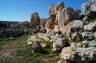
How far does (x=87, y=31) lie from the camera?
2372 cm

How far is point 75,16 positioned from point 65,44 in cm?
1148

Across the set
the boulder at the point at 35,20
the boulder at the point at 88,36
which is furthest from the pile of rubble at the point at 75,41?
the boulder at the point at 35,20

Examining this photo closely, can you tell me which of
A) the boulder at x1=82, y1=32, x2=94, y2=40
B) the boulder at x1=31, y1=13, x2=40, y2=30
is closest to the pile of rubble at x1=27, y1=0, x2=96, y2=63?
the boulder at x1=82, y1=32, x2=94, y2=40

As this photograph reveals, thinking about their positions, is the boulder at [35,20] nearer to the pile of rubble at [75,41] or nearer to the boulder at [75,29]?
the pile of rubble at [75,41]

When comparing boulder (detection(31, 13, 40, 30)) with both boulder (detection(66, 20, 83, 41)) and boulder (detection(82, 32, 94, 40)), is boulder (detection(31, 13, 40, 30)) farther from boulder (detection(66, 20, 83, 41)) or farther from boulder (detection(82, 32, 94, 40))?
boulder (detection(82, 32, 94, 40))

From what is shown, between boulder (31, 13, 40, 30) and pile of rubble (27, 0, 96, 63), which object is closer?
pile of rubble (27, 0, 96, 63)

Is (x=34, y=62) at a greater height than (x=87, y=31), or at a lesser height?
lesser

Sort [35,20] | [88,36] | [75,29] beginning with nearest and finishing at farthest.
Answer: [88,36], [75,29], [35,20]

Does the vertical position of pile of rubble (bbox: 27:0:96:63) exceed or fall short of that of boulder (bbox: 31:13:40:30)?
it falls short

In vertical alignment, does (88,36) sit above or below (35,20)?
below

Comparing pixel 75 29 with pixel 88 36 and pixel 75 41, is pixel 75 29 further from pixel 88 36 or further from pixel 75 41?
pixel 88 36

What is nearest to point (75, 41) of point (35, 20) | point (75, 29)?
point (75, 29)

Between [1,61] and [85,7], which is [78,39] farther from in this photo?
[85,7]

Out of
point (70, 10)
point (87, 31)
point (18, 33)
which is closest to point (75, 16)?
point (70, 10)
